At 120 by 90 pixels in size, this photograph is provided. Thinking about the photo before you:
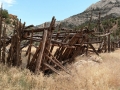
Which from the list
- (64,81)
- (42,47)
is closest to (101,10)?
(42,47)

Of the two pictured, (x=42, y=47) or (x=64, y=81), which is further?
(x=42, y=47)

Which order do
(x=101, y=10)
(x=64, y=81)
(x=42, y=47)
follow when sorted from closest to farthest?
(x=64, y=81)
(x=42, y=47)
(x=101, y=10)

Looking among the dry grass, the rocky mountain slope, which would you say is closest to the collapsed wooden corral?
the dry grass

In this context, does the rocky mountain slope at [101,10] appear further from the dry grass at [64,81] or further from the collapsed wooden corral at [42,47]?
the dry grass at [64,81]

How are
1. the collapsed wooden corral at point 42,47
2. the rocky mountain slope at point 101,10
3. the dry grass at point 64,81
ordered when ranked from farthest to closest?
1. the rocky mountain slope at point 101,10
2. the collapsed wooden corral at point 42,47
3. the dry grass at point 64,81

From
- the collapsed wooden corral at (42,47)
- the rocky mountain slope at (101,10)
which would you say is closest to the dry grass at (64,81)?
the collapsed wooden corral at (42,47)

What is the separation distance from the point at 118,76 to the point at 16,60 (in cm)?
492

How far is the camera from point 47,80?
29.0ft

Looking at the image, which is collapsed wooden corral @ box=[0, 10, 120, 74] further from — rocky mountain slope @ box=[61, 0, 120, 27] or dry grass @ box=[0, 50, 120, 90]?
rocky mountain slope @ box=[61, 0, 120, 27]

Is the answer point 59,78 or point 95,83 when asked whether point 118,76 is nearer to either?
point 95,83

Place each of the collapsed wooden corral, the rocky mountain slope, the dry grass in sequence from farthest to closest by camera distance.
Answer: the rocky mountain slope → the collapsed wooden corral → the dry grass

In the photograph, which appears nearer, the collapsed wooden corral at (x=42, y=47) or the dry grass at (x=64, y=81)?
the dry grass at (x=64, y=81)

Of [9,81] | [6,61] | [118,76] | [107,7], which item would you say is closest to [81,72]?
[118,76]

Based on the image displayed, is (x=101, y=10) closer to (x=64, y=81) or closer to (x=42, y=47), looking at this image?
(x=42, y=47)
